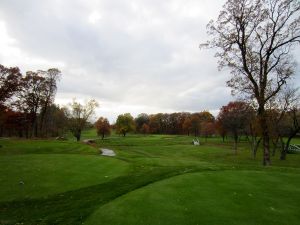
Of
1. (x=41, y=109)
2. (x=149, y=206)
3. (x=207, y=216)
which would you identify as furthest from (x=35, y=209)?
(x=41, y=109)

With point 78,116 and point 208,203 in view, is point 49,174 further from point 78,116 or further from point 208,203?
point 78,116

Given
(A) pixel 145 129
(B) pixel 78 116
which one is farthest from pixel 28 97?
(A) pixel 145 129

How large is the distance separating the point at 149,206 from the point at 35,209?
5.48 m

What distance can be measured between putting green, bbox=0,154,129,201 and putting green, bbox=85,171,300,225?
5387 millimetres

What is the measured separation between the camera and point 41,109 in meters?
68.4

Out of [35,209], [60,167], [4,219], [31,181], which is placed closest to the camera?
[4,219]

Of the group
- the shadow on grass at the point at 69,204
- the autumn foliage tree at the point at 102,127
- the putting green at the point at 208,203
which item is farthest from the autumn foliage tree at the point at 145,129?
the putting green at the point at 208,203

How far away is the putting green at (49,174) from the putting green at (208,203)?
5.39 meters

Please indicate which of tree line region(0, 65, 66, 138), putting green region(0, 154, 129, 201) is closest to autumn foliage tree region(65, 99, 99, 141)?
tree line region(0, 65, 66, 138)

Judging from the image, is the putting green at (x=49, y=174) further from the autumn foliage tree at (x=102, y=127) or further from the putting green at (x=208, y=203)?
the autumn foliage tree at (x=102, y=127)

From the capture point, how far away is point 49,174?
19250 mm

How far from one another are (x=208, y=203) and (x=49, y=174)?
1217 centimetres

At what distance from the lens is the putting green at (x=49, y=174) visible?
16080 millimetres

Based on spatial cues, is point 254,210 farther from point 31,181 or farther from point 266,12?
point 266,12
